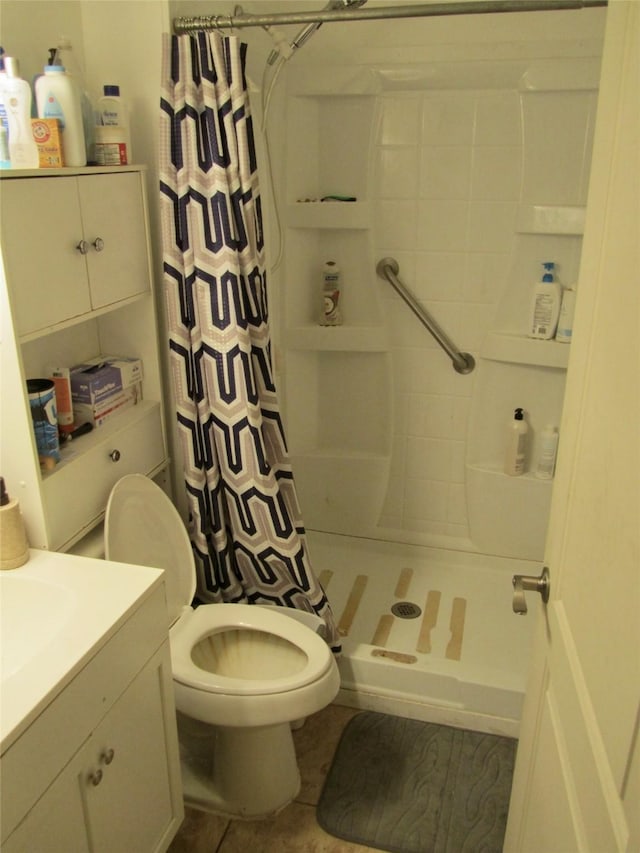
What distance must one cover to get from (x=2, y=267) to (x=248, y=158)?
67 centimetres

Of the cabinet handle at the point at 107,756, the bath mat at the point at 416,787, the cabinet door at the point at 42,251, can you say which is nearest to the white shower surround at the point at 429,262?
the bath mat at the point at 416,787

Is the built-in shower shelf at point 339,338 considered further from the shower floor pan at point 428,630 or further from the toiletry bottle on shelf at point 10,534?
the toiletry bottle on shelf at point 10,534

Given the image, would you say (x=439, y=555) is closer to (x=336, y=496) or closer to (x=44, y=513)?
(x=336, y=496)

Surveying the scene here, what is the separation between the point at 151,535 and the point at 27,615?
486mm

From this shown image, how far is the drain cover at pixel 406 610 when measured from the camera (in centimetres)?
231

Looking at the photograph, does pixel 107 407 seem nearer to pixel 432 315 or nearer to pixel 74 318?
pixel 74 318

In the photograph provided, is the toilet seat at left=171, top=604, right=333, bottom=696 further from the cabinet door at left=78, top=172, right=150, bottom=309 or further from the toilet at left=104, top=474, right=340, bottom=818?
the cabinet door at left=78, top=172, right=150, bottom=309

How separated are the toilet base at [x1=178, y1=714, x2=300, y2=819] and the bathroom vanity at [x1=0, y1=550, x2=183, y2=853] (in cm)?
20

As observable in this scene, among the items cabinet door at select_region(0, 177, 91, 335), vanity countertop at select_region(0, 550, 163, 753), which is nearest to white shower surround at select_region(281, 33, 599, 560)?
cabinet door at select_region(0, 177, 91, 335)

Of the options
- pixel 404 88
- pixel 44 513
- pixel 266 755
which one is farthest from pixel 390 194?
pixel 266 755

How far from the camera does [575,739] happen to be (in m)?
0.91

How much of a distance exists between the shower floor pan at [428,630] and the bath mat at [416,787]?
0.06 m

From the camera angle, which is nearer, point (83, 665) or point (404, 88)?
point (83, 665)

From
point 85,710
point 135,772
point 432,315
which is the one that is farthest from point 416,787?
point 432,315
